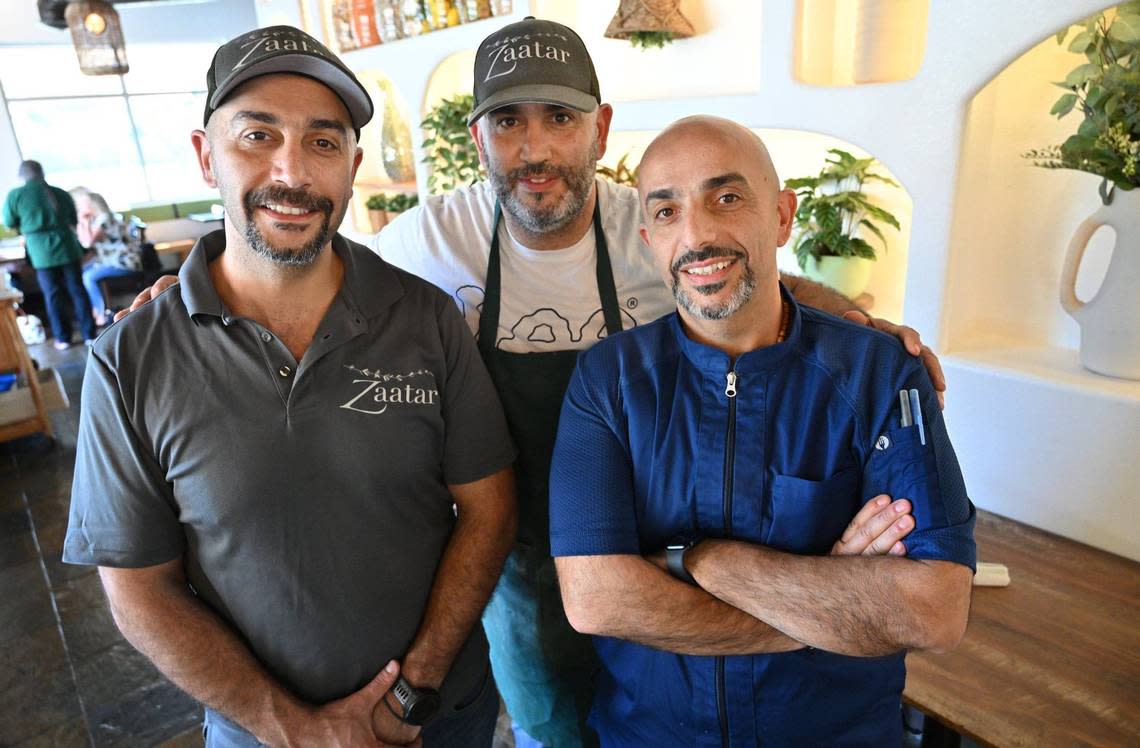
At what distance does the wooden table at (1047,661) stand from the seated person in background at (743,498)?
32cm

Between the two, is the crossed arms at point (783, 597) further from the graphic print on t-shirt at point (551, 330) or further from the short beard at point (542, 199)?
the short beard at point (542, 199)

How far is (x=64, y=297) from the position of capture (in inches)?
288

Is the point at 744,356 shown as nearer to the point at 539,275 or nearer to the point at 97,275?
the point at 539,275

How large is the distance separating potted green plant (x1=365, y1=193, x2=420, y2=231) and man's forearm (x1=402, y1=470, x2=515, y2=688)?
12.1 feet

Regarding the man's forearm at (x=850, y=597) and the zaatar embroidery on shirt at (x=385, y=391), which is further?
the zaatar embroidery on shirt at (x=385, y=391)

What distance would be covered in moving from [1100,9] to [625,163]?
215cm

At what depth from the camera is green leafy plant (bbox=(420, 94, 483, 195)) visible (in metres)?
4.00

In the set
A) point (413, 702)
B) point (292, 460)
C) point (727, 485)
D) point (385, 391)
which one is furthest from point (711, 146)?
point (413, 702)

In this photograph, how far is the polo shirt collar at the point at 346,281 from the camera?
3.96ft

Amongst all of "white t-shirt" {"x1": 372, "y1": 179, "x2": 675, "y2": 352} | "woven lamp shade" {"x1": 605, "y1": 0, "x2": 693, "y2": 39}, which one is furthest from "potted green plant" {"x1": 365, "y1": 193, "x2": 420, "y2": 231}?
"white t-shirt" {"x1": 372, "y1": 179, "x2": 675, "y2": 352}

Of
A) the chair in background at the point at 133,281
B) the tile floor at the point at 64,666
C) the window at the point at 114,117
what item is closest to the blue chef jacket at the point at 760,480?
the tile floor at the point at 64,666

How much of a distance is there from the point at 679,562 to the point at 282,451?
65cm

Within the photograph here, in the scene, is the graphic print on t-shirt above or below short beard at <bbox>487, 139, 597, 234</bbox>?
→ below

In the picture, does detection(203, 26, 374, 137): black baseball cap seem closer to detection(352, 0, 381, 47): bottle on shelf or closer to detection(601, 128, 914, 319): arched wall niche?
detection(601, 128, 914, 319): arched wall niche
